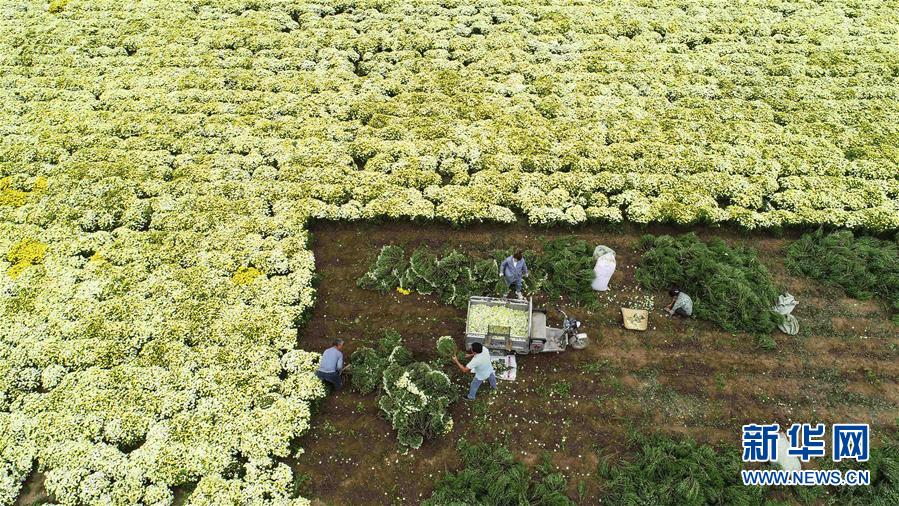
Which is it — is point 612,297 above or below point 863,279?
below

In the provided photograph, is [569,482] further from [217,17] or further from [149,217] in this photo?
[217,17]

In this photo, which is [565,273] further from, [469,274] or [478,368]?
[478,368]

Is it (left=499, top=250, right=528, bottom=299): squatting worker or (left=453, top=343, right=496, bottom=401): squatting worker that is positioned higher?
(left=499, top=250, right=528, bottom=299): squatting worker

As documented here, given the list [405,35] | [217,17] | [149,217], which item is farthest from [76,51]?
[405,35]

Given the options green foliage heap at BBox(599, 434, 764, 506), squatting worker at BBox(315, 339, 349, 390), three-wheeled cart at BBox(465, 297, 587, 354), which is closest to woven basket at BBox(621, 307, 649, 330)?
three-wheeled cart at BBox(465, 297, 587, 354)

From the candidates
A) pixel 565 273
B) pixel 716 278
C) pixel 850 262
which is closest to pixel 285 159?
pixel 565 273

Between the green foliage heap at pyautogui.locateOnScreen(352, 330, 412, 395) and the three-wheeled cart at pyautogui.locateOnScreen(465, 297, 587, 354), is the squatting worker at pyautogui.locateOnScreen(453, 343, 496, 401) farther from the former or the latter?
the green foliage heap at pyautogui.locateOnScreen(352, 330, 412, 395)

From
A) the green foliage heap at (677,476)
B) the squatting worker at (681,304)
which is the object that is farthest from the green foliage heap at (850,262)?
the green foliage heap at (677,476)
